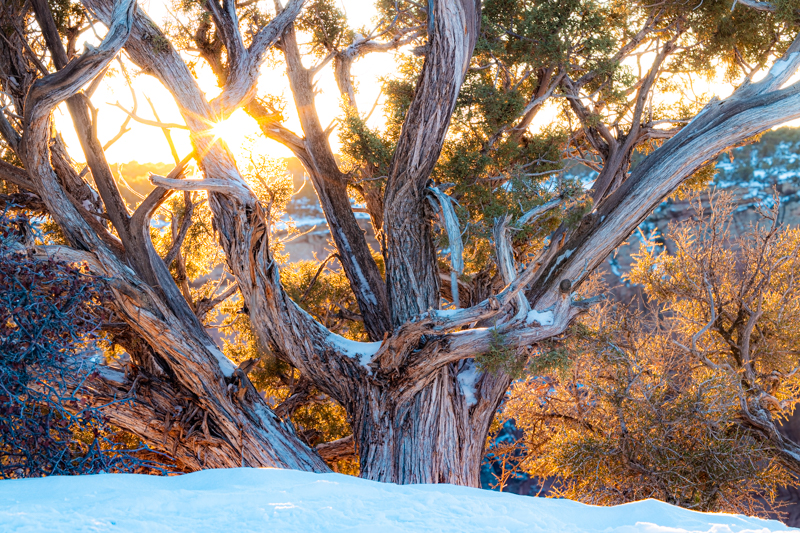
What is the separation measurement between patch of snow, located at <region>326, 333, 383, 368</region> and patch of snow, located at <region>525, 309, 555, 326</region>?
1.38 meters

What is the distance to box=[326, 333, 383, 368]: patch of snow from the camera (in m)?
5.45

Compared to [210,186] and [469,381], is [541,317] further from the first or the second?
[210,186]

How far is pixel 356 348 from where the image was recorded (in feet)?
18.3

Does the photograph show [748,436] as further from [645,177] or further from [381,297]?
[381,297]

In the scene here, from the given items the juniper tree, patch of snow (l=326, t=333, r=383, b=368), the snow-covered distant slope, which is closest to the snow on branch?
the juniper tree

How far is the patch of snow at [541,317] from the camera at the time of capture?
5.11 m

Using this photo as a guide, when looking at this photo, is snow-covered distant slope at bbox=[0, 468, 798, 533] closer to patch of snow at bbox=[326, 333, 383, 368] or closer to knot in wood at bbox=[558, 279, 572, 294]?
knot in wood at bbox=[558, 279, 572, 294]

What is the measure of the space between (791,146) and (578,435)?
22.2 metres

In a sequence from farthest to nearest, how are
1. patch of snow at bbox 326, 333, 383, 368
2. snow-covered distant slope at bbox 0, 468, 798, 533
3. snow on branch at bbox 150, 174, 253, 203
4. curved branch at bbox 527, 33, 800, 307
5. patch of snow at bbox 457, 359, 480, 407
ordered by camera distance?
1. patch of snow at bbox 457, 359, 480, 407
2. patch of snow at bbox 326, 333, 383, 368
3. curved branch at bbox 527, 33, 800, 307
4. snow on branch at bbox 150, 174, 253, 203
5. snow-covered distant slope at bbox 0, 468, 798, 533

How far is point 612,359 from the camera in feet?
18.8

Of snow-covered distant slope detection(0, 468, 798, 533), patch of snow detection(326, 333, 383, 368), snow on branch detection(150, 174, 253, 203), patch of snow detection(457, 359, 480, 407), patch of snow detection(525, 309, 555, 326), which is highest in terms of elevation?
snow on branch detection(150, 174, 253, 203)

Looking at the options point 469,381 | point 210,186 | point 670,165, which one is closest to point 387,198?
point 210,186

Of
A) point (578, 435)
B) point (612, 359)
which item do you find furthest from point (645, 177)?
point (578, 435)

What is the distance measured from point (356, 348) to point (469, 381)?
3.79 ft
